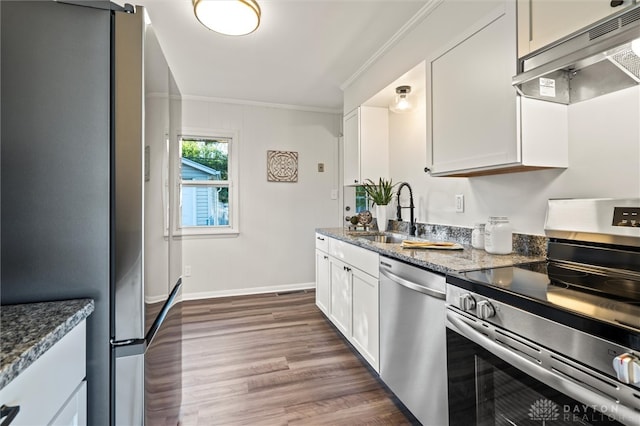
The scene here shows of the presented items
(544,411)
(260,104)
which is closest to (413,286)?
(544,411)

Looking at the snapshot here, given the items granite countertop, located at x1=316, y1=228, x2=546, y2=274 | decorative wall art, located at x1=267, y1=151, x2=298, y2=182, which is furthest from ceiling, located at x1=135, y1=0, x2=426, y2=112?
granite countertop, located at x1=316, y1=228, x2=546, y2=274

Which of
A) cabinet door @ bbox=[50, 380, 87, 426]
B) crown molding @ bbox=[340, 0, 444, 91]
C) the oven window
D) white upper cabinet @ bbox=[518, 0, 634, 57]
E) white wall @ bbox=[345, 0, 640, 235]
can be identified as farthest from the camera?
crown molding @ bbox=[340, 0, 444, 91]

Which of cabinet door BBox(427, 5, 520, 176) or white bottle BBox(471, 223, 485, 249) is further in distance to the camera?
white bottle BBox(471, 223, 485, 249)

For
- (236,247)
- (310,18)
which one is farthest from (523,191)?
(236,247)

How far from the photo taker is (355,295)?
2227 millimetres

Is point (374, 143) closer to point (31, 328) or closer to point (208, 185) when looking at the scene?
point (208, 185)

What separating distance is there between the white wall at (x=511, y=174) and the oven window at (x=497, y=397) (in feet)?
2.83

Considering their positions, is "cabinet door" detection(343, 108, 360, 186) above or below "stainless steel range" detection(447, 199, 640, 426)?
above

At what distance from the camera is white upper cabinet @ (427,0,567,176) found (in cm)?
137

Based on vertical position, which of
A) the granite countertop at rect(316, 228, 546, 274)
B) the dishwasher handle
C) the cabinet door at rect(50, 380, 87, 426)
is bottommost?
the cabinet door at rect(50, 380, 87, 426)

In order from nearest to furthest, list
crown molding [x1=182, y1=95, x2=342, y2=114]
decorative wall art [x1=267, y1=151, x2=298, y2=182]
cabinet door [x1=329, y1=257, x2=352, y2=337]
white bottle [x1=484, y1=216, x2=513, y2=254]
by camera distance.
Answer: white bottle [x1=484, y1=216, x2=513, y2=254] → cabinet door [x1=329, y1=257, x2=352, y2=337] → crown molding [x1=182, y1=95, x2=342, y2=114] → decorative wall art [x1=267, y1=151, x2=298, y2=182]

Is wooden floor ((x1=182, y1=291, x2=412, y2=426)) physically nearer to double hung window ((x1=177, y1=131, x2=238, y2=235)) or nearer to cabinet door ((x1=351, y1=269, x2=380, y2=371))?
cabinet door ((x1=351, y1=269, x2=380, y2=371))

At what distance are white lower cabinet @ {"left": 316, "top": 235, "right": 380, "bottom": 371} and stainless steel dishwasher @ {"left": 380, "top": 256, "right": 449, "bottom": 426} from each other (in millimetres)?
106

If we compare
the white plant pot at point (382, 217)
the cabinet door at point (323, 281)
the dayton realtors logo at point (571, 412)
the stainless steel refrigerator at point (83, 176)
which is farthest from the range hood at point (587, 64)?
the cabinet door at point (323, 281)
